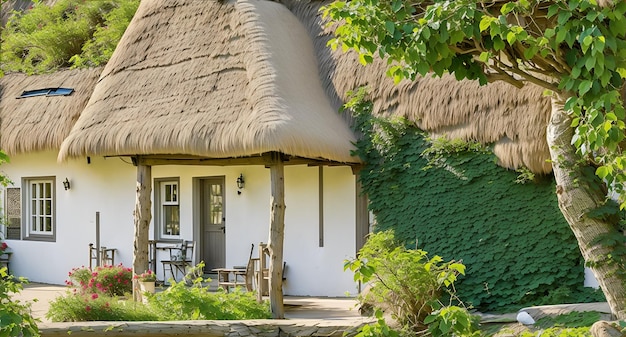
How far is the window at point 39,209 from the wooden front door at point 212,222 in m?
3.25

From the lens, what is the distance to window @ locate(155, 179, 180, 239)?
14.7 meters

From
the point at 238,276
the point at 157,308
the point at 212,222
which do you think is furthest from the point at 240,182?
the point at 157,308

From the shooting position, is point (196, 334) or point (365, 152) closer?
point (196, 334)

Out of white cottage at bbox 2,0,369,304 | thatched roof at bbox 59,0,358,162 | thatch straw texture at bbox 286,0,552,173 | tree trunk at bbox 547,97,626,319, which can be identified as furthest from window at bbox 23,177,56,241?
tree trunk at bbox 547,97,626,319

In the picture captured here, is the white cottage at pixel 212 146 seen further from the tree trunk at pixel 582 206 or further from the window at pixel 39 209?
the tree trunk at pixel 582 206

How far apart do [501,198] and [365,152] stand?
2064 millimetres

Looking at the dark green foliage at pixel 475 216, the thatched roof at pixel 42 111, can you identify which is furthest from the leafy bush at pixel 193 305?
the thatched roof at pixel 42 111

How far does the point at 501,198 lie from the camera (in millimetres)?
10492

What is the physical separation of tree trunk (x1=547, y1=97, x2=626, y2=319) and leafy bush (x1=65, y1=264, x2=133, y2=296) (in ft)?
24.5

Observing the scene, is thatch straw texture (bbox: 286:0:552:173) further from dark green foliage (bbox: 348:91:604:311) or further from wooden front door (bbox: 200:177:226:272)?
wooden front door (bbox: 200:177:226:272)

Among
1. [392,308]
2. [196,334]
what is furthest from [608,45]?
[196,334]

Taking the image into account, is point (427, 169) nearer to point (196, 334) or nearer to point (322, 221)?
point (322, 221)

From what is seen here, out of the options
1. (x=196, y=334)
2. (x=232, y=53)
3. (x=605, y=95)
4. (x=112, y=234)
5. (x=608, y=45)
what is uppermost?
(x=232, y=53)

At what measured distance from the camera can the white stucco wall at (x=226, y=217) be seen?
41.0 ft
